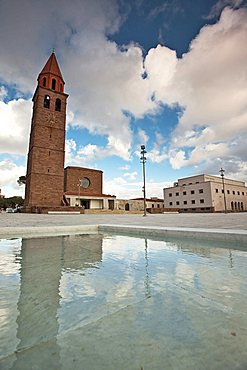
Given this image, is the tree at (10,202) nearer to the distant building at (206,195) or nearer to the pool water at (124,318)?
the distant building at (206,195)

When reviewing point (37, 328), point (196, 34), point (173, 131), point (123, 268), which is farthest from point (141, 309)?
point (173, 131)

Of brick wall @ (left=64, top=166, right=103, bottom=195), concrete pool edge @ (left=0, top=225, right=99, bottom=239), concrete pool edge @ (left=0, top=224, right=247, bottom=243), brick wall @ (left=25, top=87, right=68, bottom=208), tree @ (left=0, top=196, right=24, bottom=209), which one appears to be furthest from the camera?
tree @ (left=0, top=196, right=24, bottom=209)

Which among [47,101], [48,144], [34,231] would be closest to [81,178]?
[48,144]

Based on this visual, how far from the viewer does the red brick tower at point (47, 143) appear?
1041 inches

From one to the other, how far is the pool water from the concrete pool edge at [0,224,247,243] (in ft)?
8.29

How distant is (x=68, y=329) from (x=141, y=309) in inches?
27.4

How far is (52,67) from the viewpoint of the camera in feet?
100

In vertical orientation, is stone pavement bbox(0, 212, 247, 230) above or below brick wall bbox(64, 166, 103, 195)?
below

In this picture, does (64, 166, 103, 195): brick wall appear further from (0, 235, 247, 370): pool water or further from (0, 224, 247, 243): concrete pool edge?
(0, 235, 247, 370): pool water

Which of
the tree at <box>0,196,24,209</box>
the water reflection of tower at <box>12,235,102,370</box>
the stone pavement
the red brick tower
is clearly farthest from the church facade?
the tree at <box>0,196,24,209</box>

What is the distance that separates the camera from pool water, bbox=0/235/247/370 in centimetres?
117

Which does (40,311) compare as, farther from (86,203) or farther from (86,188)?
(86,188)

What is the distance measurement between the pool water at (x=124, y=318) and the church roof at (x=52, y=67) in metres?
34.8

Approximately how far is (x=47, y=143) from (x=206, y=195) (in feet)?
128
